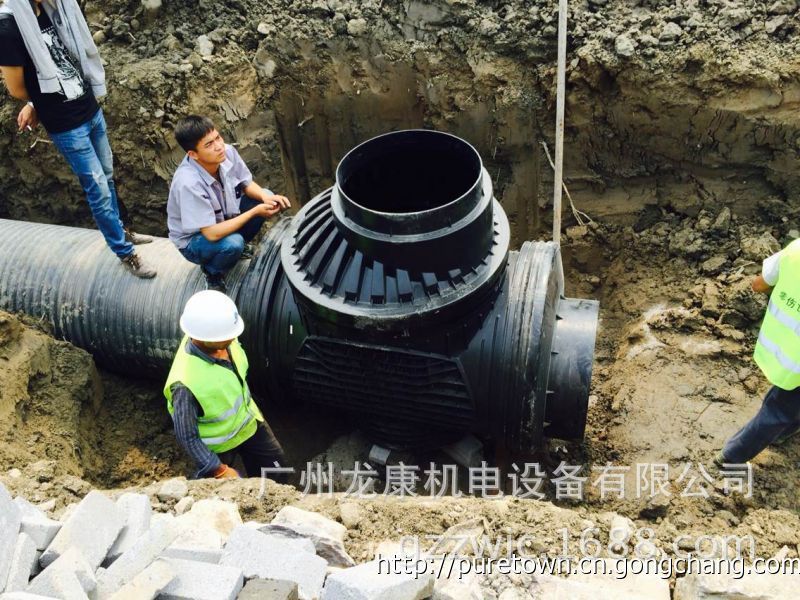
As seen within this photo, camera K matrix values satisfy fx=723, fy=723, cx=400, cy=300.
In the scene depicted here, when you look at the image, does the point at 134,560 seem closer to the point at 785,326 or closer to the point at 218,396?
the point at 218,396

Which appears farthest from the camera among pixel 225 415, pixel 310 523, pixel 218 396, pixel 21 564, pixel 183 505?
pixel 225 415

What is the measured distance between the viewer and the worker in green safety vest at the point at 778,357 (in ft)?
11.5

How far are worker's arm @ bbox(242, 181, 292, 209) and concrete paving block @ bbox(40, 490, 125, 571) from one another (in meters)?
1.93

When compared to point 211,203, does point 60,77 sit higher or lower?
higher

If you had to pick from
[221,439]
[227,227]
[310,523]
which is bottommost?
[221,439]

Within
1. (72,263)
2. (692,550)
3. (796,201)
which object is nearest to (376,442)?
(692,550)

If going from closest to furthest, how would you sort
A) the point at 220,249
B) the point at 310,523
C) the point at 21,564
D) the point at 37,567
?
the point at 21,564
the point at 37,567
the point at 310,523
the point at 220,249

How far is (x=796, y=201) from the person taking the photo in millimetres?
5031

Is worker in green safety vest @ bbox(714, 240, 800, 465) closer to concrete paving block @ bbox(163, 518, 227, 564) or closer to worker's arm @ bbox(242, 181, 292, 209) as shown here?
worker's arm @ bbox(242, 181, 292, 209)

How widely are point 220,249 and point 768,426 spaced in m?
3.12

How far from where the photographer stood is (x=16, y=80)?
12.5ft

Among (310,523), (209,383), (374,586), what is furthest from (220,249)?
(374,586)

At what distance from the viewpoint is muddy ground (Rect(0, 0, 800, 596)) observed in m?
4.41

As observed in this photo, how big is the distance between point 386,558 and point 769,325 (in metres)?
2.26
